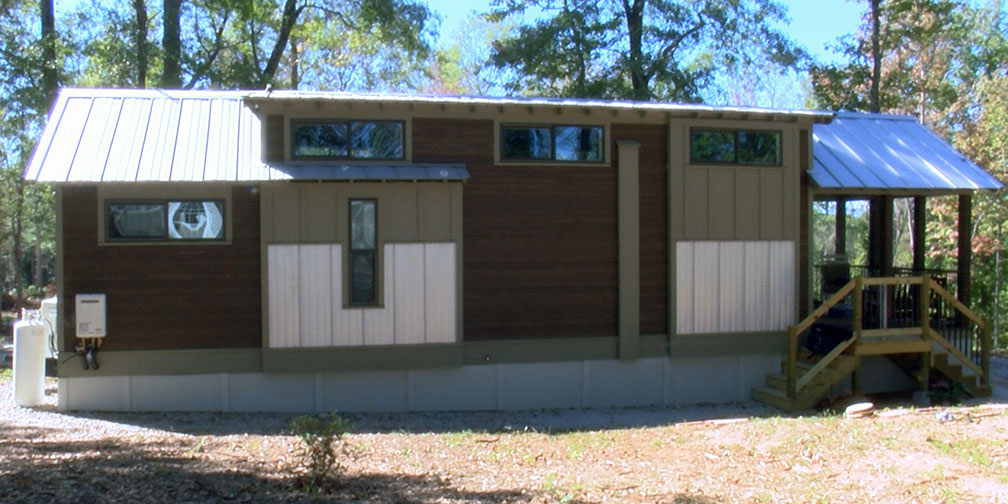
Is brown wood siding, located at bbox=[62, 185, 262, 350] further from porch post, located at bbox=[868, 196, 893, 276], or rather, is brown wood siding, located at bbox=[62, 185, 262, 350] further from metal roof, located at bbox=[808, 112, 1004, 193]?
porch post, located at bbox=[868, 196, 893, 276]

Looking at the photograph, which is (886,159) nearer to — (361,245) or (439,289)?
(439,289)

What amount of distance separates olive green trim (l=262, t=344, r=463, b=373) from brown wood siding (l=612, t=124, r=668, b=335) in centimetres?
291

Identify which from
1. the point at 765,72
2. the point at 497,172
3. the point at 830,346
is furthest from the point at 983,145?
the point at 497,172

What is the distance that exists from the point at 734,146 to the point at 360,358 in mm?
6263

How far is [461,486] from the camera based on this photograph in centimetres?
704

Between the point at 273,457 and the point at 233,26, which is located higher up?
the point at 233,26

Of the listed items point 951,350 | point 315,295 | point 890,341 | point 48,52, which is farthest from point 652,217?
point 48,52

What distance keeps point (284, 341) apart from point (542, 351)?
357 centimetres

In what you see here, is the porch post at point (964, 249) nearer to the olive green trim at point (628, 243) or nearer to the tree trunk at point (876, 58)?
the olive green trim at point (628, 243)

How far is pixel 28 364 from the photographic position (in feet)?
37.2

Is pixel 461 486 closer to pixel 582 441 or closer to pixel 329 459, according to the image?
pixel 329 459

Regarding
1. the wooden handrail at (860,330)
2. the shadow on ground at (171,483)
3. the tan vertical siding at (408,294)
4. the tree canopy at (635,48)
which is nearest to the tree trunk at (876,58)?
the tree canopy at (635,48)

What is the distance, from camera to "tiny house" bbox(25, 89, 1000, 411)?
440 inches

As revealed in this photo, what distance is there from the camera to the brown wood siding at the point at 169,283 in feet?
36.1
